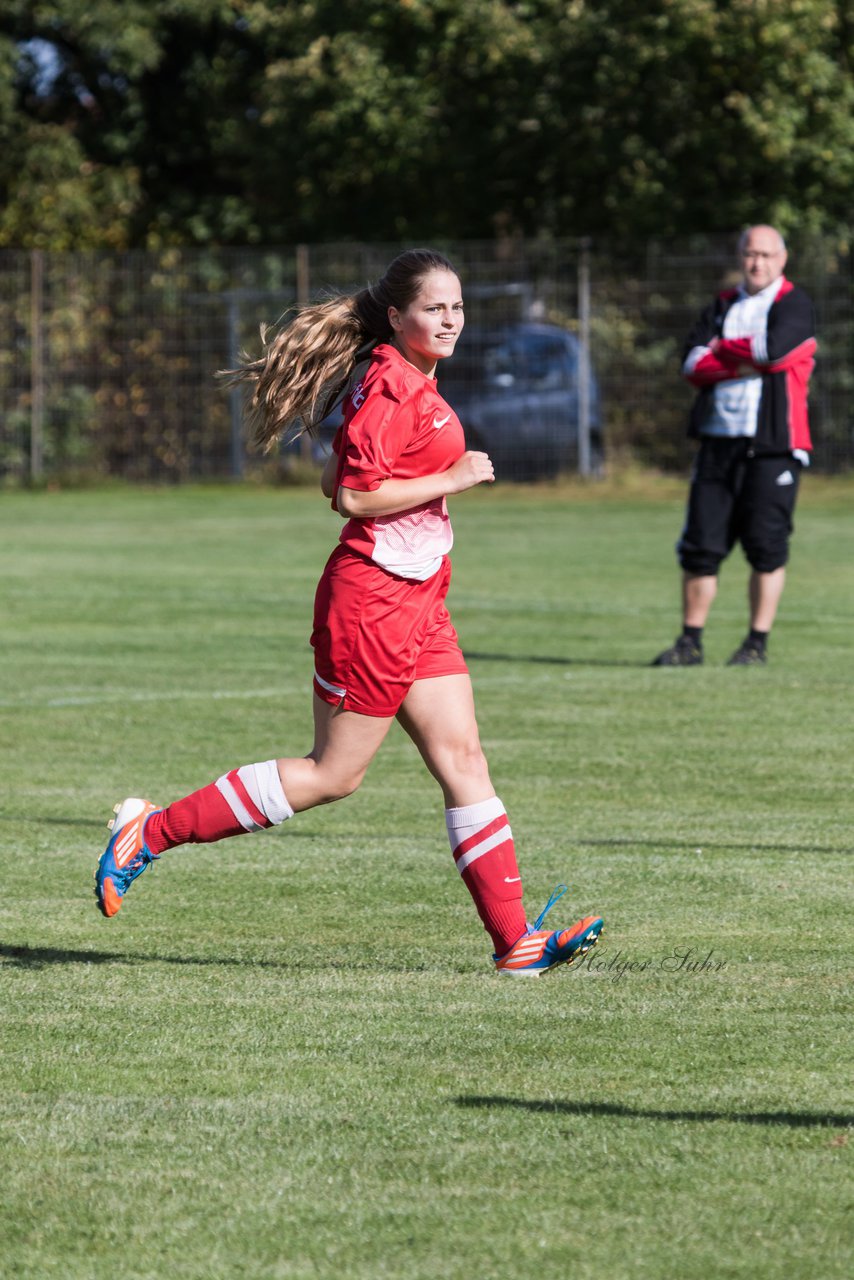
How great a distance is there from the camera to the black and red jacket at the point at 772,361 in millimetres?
11922

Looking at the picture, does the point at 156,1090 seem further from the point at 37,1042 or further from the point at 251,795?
the point at 251,795

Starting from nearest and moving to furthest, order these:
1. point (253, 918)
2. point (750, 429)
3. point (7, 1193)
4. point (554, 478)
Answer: point (7, 1193), point (253, 918), point (750, 429), point (554, 478)

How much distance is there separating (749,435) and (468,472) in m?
6.97

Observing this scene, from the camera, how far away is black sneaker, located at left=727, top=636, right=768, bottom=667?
1226cm

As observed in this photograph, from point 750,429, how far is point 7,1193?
8947 millimetres

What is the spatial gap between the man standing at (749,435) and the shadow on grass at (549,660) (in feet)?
1.13

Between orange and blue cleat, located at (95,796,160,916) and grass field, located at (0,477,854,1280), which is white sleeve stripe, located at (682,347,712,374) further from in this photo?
Result: orange and blue cleat, located at (95,796,160,916)

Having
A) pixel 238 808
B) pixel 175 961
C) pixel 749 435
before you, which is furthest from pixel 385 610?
pixel 749 435

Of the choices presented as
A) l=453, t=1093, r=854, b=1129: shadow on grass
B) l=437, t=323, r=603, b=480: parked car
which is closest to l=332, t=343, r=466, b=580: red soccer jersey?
l=453, t=1093, r=854, b=1129: shadow on grass

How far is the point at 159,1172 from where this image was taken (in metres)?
3.93

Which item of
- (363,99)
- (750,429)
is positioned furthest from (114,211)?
(750,429)

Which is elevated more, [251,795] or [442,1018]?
[251,795]

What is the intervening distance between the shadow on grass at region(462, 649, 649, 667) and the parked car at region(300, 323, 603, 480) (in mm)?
15308

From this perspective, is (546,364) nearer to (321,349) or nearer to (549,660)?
(549,660)
